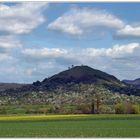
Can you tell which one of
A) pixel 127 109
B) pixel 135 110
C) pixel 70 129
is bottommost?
pixel 70 129

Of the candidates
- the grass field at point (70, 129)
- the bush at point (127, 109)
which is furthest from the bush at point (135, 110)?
the grass field at point (70, 129)

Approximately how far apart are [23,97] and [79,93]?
67.5ft

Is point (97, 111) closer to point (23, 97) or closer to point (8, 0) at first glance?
point (8, 0)

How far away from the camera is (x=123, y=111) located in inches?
3012

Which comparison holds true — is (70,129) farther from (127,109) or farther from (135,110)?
(127,109)

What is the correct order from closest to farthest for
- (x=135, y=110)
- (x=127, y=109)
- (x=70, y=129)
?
(x=70, y=129)
(x=135, y=110)
(x=127, y=109)

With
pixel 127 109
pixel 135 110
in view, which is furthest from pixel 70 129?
pixel 127 109

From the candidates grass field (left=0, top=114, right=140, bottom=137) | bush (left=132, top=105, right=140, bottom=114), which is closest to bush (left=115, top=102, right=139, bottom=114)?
bush (left=132, top=105, right=140, bottom=114)

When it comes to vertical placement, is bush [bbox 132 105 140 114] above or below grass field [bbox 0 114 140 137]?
above

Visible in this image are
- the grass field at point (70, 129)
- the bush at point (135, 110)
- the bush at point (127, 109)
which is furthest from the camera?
the bush at point (127, 109)

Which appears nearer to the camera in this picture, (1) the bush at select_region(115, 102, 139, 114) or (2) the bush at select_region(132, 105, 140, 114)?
(2) the bush at select_region(132, 105, 140, 114)

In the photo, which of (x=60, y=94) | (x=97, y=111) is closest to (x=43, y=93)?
(x=60, y=94)

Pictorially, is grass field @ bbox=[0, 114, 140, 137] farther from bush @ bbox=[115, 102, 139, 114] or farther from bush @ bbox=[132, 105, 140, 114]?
bush @ bbox=[115, 102, 139, 114]

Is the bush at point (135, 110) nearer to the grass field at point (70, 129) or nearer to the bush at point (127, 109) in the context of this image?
the bush at point (127, 109)
